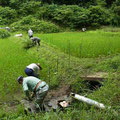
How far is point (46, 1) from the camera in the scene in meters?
21.2

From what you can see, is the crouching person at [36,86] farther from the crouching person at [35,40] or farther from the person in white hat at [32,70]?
the crouching person at [35,40]

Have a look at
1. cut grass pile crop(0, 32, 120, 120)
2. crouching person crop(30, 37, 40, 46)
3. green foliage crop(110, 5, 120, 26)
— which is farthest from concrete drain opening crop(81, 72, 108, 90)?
green foliage crop(110, 5, 120, 26)

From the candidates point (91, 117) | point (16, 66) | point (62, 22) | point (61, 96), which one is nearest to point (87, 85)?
point (61, 96)

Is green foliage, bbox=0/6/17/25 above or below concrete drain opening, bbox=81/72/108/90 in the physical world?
above

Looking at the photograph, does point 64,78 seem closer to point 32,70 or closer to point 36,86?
point 32,70

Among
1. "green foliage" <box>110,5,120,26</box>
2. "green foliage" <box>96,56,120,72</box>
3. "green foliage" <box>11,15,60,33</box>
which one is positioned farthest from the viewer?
"green foliage" <box>110,5,120,26</box>

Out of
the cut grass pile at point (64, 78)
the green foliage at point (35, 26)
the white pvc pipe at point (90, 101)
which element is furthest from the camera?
the green foliage at point (35, 26)

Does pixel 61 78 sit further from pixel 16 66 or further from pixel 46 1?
pixel 46 1

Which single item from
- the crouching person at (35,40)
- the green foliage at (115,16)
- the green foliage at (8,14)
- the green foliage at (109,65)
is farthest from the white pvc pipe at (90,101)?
the green foliage at (8,14)

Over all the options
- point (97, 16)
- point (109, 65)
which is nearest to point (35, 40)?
point (109, 65)

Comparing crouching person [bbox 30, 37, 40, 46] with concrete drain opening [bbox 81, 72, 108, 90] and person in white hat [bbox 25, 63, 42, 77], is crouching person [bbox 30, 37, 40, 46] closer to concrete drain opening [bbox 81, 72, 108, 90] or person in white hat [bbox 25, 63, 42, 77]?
person in white hat [bbox 25, 63, 42, 77]

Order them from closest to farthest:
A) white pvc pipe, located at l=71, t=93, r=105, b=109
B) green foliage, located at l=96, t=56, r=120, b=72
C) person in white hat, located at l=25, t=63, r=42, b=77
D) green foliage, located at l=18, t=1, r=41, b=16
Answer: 1. white pvc pipe, located at l=71, t=93, r=105, b=109
2. person in white hat, located at l=25, t=63, r=42, b=77
3. green foliage, located at l=96, t=56, r=120, b=72
4. green foliage, located at l=18, t=1, r=41, b=16

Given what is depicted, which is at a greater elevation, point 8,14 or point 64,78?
point 8,14

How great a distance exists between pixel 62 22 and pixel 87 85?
1381cm
